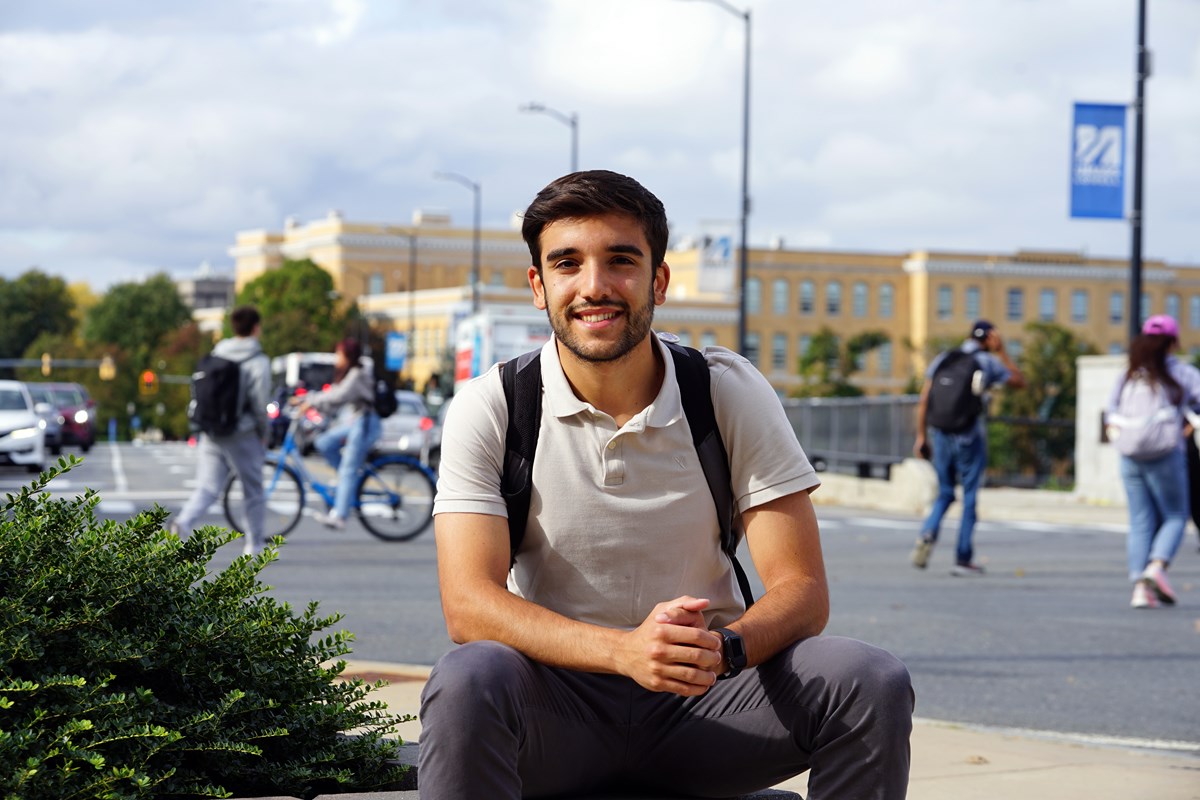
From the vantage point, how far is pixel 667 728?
3580 mm

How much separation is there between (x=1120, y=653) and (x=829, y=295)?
118877mm

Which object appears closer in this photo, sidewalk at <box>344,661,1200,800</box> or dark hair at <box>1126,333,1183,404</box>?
sidewalk at <box>344,661,1200,800</box>

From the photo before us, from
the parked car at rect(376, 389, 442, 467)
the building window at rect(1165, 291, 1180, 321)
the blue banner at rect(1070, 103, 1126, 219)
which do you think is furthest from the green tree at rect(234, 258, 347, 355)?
the blue banner at rect(1070, 103, 1126, 219)

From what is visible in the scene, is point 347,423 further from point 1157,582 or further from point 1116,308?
point 1116,308

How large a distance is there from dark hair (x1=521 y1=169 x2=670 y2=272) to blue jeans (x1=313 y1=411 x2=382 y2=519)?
11761mm

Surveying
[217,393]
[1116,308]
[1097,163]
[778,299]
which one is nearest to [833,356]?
[778,299]

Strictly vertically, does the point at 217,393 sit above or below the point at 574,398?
below

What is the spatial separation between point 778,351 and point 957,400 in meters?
113

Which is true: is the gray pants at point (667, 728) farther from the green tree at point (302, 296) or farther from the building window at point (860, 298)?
the building window at point (860, 298)

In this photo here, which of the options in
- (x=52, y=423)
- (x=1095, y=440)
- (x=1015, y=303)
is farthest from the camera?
(x=1015, y=303)

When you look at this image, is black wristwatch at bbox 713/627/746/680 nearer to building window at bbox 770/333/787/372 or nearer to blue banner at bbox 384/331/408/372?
blue banner at bbox 384/331/408/372

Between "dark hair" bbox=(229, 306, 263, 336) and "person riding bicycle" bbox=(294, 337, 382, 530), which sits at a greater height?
"dark hair" bbox=(229, 306, 263, 336)

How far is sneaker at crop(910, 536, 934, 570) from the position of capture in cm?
1388

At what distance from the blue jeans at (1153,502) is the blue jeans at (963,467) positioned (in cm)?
179
